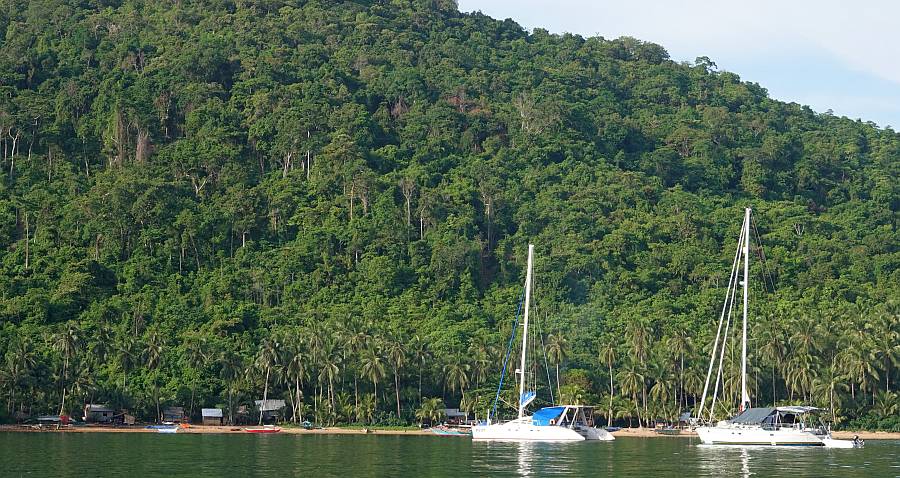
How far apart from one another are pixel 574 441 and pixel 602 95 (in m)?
115

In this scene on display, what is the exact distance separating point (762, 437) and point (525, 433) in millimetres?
16732

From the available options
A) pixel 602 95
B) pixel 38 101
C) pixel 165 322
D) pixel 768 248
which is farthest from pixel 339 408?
pixel 602 95

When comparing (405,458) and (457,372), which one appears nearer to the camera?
(405,458)

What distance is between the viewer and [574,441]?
8581cm

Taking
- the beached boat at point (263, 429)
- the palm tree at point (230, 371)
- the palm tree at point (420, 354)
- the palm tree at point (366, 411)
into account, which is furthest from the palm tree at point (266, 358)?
the palm tree at point (420, 354)

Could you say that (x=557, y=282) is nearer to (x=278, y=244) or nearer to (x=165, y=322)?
(x=278, y=244)

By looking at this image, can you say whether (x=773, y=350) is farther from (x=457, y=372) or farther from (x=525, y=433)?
(x=525, y=433)

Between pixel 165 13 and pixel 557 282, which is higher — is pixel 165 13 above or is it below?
above

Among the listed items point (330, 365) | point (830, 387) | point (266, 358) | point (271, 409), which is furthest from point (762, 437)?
point (271, 409)

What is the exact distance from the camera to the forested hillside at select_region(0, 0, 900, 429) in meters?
110

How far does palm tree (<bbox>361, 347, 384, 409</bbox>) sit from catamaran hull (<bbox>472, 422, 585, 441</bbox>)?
68.3ft

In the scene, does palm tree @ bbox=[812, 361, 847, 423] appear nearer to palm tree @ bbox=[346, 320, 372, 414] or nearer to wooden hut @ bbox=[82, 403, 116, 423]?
palm tree @ bbox=[346, 320, 372, 414]

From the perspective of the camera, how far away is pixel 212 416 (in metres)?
109

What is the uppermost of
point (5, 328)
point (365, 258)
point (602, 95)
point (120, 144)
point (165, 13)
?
point (165, 13)
